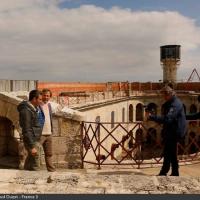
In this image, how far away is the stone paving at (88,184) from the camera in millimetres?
4184

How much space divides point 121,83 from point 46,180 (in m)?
40.8

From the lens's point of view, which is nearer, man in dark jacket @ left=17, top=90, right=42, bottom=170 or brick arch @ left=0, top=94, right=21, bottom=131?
man in dark jacket @ left=17, top=90, right=42, bottom=170

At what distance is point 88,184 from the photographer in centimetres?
440

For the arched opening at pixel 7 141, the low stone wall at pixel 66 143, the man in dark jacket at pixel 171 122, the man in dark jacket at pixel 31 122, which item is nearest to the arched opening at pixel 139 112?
the arched opening at pixel 7 141

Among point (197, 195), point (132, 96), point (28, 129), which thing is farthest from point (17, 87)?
point (132, 96)

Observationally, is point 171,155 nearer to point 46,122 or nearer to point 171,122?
point 171,122

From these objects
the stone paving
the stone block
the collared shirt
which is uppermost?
the collared shirt

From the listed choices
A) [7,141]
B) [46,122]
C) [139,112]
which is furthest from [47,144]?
[139,112]

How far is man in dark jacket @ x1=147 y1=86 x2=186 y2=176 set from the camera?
240 inches

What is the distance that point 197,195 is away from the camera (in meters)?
4.02

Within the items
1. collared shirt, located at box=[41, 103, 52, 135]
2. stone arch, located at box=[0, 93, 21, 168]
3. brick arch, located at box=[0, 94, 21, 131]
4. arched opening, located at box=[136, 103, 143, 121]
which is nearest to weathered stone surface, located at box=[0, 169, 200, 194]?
collared shirt, located at box=[41, 103, 52, 135]

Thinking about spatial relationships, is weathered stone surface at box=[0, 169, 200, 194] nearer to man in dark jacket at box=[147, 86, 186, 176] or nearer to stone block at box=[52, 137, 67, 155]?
man in dark jacket at box=[147, 86, 186, 176]

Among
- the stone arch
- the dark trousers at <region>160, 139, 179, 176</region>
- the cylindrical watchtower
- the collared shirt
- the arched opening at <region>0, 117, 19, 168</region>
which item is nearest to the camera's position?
the dark trousers at <region>160, 139, 179, 176</region>

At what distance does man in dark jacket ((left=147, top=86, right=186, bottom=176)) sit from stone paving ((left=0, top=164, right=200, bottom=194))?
165 cm
